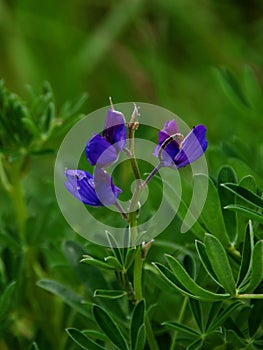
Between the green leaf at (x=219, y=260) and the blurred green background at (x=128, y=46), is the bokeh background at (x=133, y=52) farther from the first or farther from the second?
the green leaf at (x=219, y=260)

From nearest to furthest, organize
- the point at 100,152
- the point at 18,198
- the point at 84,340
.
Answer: the point at 100,152, the point at 84,340, the point at 18,198

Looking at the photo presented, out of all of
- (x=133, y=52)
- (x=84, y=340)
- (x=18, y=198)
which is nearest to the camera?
(x=84, y=340)

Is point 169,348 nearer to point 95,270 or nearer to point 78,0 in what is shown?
point 95,270

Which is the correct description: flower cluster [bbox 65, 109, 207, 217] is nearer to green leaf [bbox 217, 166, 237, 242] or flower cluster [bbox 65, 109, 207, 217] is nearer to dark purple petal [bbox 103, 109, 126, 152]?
dark purple petal [bbox 103, 109, 126, 152]

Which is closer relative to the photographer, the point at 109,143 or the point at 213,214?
the point at 109,143

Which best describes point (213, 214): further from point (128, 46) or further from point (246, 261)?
point (128, 46)

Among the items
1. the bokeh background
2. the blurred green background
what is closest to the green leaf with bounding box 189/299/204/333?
the bokeh background

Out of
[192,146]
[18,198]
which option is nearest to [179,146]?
[192,146]

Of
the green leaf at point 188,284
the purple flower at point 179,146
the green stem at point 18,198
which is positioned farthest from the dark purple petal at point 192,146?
the green stem at point 18,198
